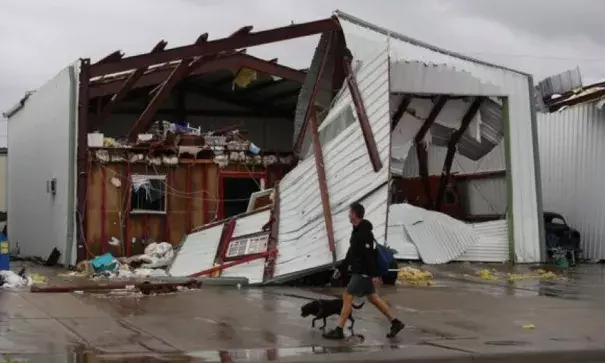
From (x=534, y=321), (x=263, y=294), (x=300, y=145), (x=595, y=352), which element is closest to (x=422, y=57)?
(x=300, y=145)

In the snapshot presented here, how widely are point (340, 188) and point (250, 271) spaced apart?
2.59m

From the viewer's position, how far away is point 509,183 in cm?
2262

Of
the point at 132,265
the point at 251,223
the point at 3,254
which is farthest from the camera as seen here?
the point at 132,265

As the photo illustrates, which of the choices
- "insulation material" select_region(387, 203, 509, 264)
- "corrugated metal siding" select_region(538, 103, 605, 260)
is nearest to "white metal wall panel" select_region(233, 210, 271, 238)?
"insulation material" select_region(387, 203, 509, 264)

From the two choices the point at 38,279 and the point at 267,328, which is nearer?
the point at 267,328

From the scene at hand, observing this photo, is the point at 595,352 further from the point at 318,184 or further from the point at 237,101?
the point at 237,101

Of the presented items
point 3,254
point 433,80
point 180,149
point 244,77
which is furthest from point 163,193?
point 433,80

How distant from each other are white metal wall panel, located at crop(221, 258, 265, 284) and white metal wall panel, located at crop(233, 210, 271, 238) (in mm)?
1185

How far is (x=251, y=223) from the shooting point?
59.6 ft

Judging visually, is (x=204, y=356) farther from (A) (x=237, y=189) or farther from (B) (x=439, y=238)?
(B) (x=439, y=238)

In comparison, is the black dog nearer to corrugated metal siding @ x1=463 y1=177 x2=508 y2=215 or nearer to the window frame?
the window frame

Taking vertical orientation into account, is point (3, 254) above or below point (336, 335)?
above

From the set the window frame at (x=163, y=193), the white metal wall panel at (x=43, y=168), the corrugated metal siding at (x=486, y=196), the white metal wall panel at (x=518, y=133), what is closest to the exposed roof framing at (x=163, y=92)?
the window frame at (x=163, y=193)

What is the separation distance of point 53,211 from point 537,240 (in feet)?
44.8
